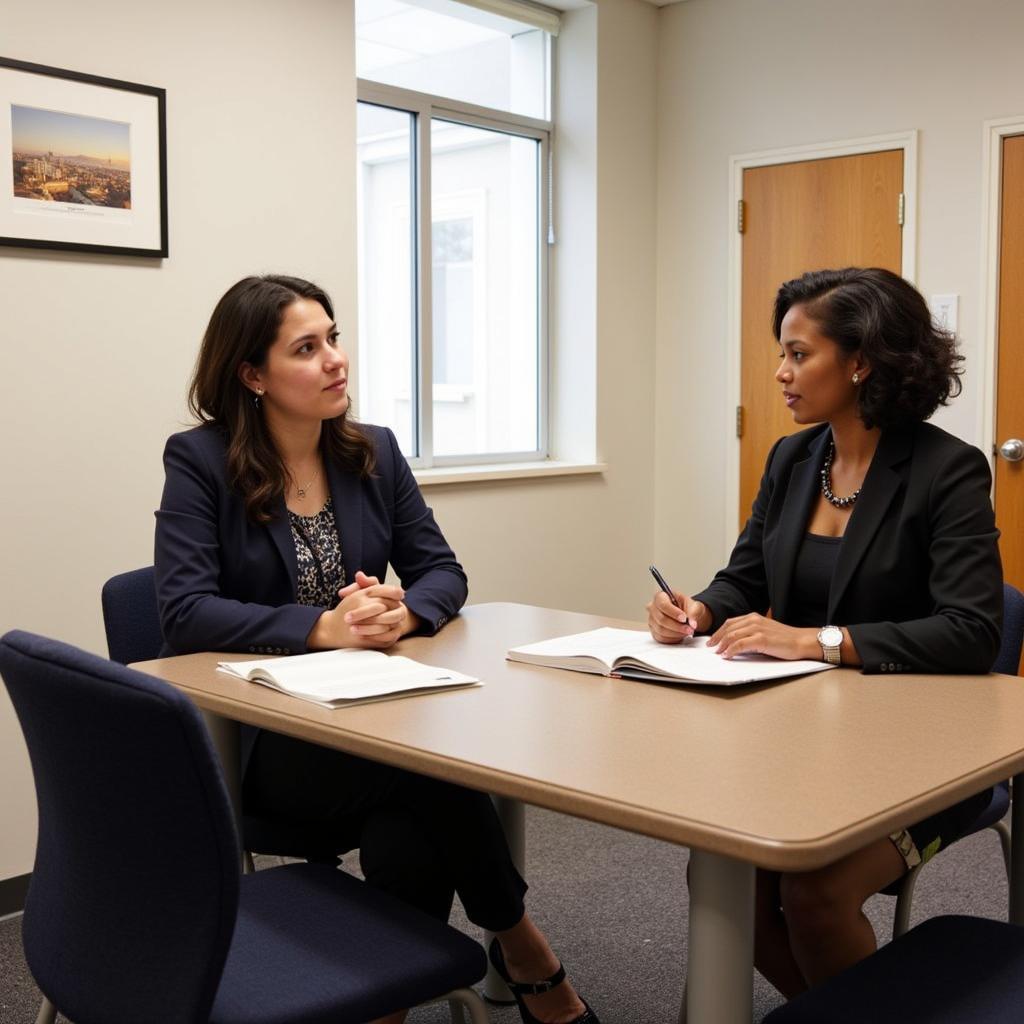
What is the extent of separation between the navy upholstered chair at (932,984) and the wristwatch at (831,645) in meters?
0.41

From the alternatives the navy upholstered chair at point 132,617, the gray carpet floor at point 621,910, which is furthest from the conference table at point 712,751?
the gray carpet floor at point 621,910

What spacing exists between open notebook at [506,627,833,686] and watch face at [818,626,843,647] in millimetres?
33

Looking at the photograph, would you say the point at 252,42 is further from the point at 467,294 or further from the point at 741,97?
the point at 741,97

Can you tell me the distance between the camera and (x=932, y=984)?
1.40m

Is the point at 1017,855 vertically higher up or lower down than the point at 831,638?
lower down

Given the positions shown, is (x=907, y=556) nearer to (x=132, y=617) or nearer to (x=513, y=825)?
(x=513, y=825)

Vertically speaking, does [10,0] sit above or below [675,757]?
above

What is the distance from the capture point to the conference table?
1.21m

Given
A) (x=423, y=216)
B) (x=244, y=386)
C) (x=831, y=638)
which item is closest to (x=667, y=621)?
(x=831, y=638)

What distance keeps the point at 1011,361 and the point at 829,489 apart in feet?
7.13

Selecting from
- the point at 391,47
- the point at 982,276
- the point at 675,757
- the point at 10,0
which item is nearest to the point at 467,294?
the point at 391,47

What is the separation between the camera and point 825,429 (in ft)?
7.45

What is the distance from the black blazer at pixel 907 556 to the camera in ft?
5.97

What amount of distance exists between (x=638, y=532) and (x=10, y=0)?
9.64 feet
